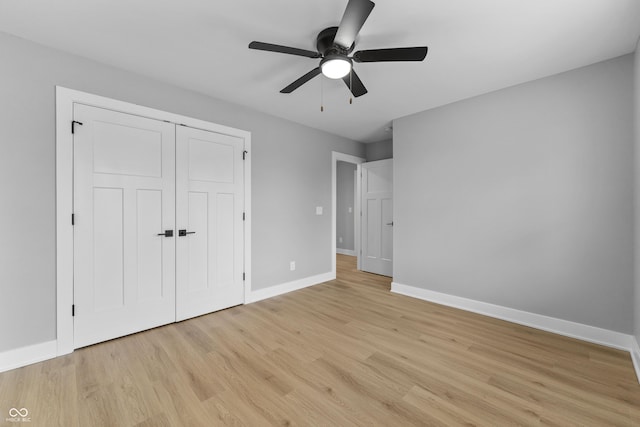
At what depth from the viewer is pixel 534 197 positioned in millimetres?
2705

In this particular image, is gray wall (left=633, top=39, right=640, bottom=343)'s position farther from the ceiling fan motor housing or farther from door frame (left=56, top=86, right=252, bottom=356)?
door frame (left=56, top=86, right=252, bottom=356)

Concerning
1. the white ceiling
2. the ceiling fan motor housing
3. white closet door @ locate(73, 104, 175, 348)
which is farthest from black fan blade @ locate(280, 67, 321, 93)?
white closet door @ locate(73, 104, 175, 348)

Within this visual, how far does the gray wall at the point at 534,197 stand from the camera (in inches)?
91.3

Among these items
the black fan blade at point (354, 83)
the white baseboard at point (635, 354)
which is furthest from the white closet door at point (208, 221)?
the white baseboard at point (635, 354)

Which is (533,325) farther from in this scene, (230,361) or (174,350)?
(174,350)

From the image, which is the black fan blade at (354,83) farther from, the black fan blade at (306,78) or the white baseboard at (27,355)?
the white baseboard at (27,355)

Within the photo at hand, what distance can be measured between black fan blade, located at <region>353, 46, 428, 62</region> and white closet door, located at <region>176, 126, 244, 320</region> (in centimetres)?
198

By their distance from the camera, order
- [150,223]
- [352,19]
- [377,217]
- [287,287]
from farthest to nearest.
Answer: [377,217] → [287,287] → [150,223] → [352,19]

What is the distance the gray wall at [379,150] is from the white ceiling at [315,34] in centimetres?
203

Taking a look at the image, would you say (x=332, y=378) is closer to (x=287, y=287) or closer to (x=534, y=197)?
(x=287, y=287)

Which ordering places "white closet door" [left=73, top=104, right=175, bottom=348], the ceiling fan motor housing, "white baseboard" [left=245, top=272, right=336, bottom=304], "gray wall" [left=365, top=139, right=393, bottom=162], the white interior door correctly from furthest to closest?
"gray wall" [left=365, top=139, right=393, bottom=162]
the white interior door
"white baseboard" [left=245, top=272, right=336, bottom=304]
"white closet door" [left=73, top=104, right=175, bottom=348]
the ceiling fan motor housing

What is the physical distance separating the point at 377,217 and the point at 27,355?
178 inches

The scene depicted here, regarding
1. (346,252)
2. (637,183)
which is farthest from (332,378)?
(346,252)

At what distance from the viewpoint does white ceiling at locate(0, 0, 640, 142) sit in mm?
1751
